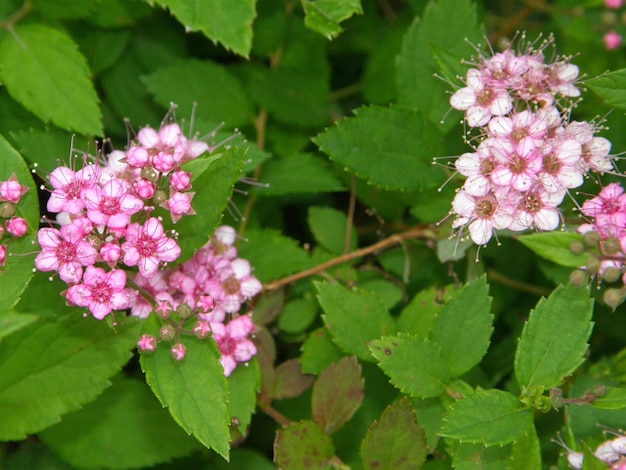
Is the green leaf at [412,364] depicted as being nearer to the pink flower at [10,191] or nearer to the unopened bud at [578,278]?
the unopened bud at [578,278]

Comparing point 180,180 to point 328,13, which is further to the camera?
point 328,13

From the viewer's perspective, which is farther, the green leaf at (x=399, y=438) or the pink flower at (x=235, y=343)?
the pink flower at (x=235, y=343)

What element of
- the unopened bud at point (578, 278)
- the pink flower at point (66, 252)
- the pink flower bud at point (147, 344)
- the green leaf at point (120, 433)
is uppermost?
the unopened bud at point (578, 278)

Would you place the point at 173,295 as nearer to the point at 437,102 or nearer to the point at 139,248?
the point at 139,248

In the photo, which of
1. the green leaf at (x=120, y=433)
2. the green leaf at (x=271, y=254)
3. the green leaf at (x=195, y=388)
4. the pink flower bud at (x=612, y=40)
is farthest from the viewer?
the pink flower bud at (x=612, y=40)

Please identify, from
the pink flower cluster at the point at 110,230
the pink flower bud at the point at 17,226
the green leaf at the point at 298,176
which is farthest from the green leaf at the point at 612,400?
the pink flower bud at the point at 17,226

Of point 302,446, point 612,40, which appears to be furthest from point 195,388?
point 612,40

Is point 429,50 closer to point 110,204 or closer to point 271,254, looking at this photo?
point 271,254
